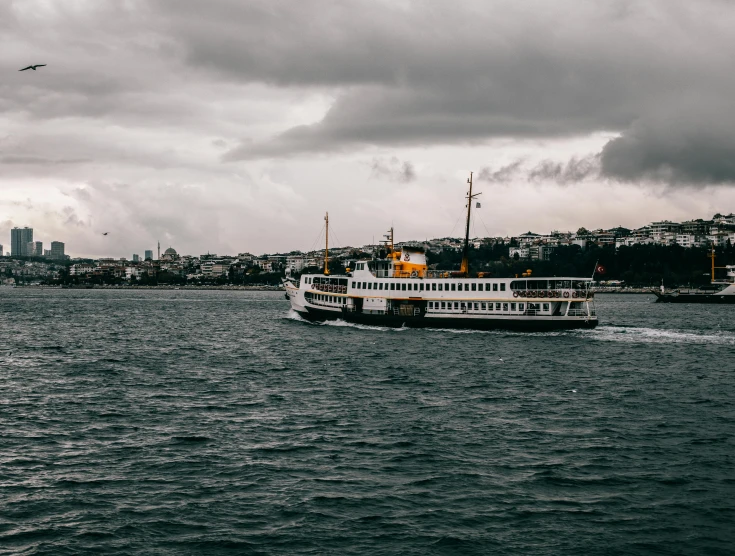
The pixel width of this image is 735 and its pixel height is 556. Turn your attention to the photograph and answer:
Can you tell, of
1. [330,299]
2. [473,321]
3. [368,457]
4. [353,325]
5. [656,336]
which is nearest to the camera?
[368,457]

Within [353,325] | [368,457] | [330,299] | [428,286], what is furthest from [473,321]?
[368,457]

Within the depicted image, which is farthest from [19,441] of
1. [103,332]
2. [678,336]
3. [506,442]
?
[678,336]

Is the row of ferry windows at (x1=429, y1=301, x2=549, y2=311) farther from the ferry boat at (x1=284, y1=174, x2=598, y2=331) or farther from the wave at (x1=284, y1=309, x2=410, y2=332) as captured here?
the wave at (x1=284, y1=309, x2=410, y2=332)

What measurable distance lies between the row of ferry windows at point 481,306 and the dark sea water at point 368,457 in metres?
18.7

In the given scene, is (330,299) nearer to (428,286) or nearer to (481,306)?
(428,286)

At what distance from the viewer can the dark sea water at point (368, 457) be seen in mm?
17062

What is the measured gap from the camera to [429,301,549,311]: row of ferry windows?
6611cm

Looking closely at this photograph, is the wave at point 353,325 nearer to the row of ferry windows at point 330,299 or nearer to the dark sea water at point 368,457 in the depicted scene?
the row of ferry windows at point 330,299

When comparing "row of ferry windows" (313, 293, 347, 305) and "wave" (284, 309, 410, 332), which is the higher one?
"row of ferry windows" (313, 293, 347, 305)

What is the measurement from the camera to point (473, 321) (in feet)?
223

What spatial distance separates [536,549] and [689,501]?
5.72 meters

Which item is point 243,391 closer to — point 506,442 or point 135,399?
point 135,399

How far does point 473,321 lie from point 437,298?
169 inches

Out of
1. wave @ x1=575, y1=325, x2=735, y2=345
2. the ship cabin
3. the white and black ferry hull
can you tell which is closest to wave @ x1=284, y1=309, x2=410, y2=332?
the white and black ferry hull
